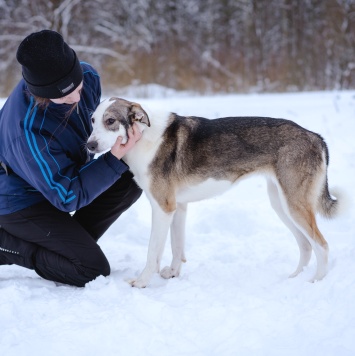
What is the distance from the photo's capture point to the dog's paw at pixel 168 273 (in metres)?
A: 3.24

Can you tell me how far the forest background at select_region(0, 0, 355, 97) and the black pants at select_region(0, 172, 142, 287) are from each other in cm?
760

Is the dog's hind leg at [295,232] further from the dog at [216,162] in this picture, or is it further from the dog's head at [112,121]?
the dog's head at [112,121]

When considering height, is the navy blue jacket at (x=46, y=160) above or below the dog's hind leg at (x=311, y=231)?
above

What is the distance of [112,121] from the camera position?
291cm

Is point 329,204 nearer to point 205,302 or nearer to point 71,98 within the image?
point 205,302

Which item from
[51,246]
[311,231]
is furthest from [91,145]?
[311,231]

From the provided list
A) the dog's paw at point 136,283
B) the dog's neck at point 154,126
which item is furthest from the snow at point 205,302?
the dog's neck at point 154,126

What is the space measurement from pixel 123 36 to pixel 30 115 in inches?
677

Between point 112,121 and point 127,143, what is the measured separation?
Answer: 0.17m

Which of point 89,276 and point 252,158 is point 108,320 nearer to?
A: point 89,276

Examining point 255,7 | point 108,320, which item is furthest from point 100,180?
point 255,7

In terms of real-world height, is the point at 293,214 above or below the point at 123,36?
above

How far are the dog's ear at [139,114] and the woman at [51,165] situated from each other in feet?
0.23

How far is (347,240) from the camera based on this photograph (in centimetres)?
354
